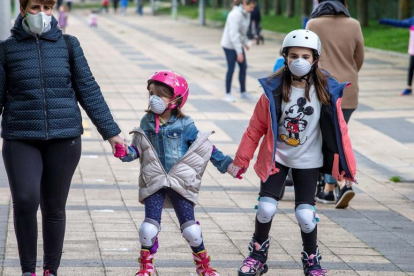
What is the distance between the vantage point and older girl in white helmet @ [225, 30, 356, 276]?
17.1 ft

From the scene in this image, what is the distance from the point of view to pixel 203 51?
26.7 m

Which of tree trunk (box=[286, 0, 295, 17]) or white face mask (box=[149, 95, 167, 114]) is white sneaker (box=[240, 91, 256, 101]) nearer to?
white face mask (box=[149, 95, 167, 114])

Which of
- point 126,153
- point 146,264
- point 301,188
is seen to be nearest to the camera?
point 126,153

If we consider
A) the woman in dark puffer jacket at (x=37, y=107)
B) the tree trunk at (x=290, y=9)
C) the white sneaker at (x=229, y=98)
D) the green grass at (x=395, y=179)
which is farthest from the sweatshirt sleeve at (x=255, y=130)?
the tree trunk at (x=290, y=9)

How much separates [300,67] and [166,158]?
2.95 ft

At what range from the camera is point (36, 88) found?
4.62 metres

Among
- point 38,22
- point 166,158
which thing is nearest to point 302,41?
point 166,158

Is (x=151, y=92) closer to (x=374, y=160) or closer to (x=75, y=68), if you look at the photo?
(x=75, y=68)

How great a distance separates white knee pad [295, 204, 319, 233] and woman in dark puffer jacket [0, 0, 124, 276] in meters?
1.32

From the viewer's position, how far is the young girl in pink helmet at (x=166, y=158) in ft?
16.4

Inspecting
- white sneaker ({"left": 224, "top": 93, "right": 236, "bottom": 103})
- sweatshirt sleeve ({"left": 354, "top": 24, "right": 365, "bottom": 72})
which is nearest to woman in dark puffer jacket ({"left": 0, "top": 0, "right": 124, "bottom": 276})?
sweatshirt sleeve ({"left": 354, "top": 24, "right": 365, "bottom": 72})

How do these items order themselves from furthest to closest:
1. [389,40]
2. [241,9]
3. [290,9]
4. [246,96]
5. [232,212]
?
[290,9] → [389,40] → [246,96] → [241,9] → [232,212]

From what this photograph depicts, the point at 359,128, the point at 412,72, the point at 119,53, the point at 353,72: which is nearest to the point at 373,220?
the point at 353,72

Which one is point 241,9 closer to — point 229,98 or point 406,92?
point 229,98
